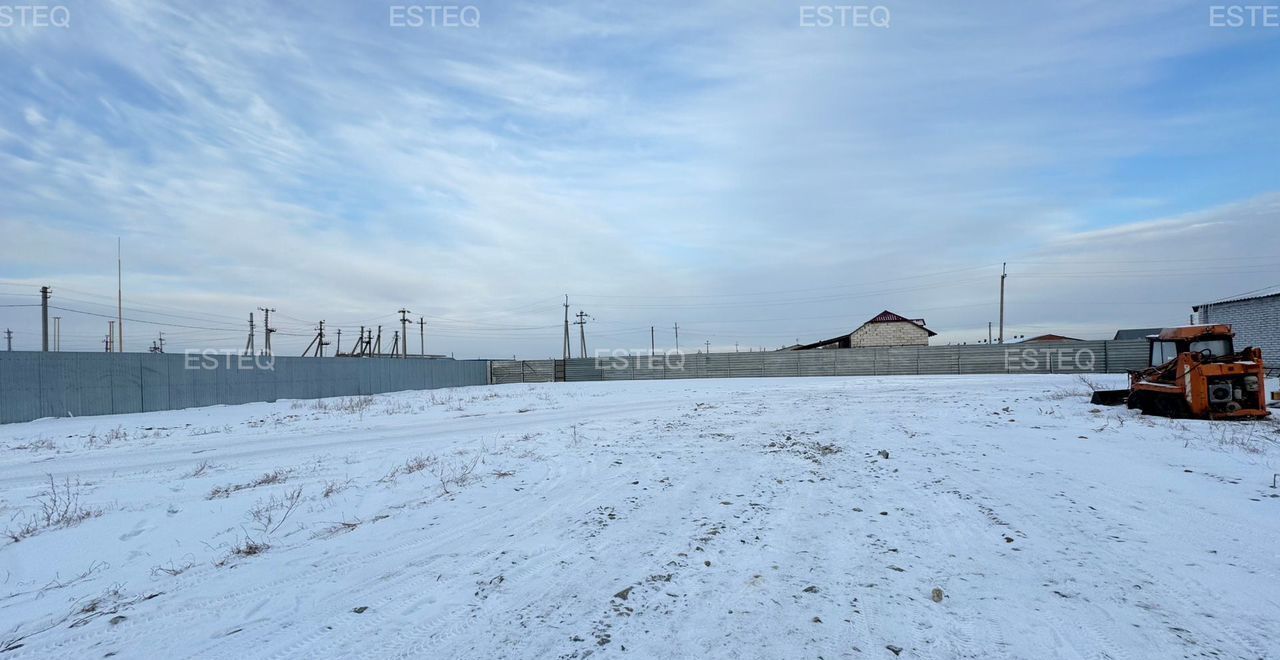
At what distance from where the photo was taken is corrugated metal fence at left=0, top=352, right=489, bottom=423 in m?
16.4

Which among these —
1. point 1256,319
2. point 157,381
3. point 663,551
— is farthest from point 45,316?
point 1256,319

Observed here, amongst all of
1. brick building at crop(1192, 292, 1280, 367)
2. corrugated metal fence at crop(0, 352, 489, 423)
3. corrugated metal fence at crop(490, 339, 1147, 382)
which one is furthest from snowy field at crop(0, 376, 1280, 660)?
corrugated metal fence at crop(490, 339, 1147, 382)

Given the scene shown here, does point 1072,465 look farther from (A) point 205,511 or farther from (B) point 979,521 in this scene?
(A) point 205,511

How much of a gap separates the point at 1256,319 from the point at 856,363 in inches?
742

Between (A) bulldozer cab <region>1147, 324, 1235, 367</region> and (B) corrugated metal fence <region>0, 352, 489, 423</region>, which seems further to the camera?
(B) corrugated metal fence <region>0, 352, 489, 423</region>

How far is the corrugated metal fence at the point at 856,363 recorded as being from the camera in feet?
114

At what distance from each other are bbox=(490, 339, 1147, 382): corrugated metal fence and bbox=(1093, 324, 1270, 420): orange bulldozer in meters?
25.9

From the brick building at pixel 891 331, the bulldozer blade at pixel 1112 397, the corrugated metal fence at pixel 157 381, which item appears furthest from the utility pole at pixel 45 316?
the brick building at pixel 891 331

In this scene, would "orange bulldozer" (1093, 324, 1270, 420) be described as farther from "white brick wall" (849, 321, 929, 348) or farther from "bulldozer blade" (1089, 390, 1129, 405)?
"white brick wall" (849, 321, 929, 348)

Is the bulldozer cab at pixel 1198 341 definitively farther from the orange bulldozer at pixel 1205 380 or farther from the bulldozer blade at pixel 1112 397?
the bulldozer blade at pixel 1112 397

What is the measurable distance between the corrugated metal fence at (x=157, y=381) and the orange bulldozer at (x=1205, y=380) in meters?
28.9

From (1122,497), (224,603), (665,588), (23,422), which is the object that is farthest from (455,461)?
(23,422)

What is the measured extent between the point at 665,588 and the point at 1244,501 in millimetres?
6004

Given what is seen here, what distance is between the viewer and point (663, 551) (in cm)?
426
